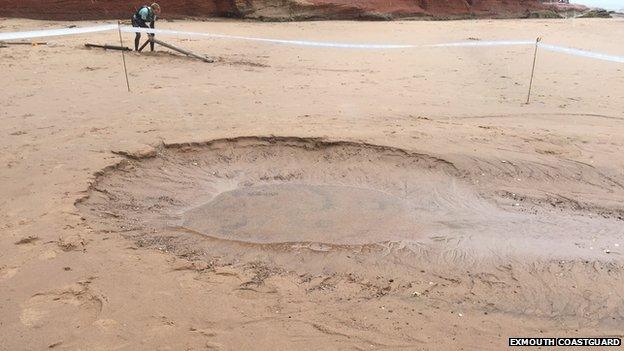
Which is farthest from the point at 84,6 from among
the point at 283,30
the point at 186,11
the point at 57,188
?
the point at 57,188

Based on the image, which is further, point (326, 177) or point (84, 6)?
point (84, 6)

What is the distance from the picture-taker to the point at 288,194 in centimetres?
498

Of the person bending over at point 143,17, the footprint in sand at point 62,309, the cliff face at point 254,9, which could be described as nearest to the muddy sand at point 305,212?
the footprint in sand at point 62,309

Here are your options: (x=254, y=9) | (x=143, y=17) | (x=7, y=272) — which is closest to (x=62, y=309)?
(x=7, y=272)

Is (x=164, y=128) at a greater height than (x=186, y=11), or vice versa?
(x=186, y=11)

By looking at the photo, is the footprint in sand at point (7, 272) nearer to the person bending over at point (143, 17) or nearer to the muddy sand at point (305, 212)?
the muddy sand at point (305, 212)

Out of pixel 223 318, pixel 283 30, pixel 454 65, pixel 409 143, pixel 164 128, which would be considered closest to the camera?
pixel 223 318

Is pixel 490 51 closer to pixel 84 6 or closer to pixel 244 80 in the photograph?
pixel 244 80

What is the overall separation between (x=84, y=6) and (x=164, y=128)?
13072 mm

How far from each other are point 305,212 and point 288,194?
43cm

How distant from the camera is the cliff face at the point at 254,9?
16516 millimetres

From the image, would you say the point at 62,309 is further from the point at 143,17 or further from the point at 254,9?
the point at 254,9

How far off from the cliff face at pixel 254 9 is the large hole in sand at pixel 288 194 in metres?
13.5

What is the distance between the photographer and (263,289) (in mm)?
3305
